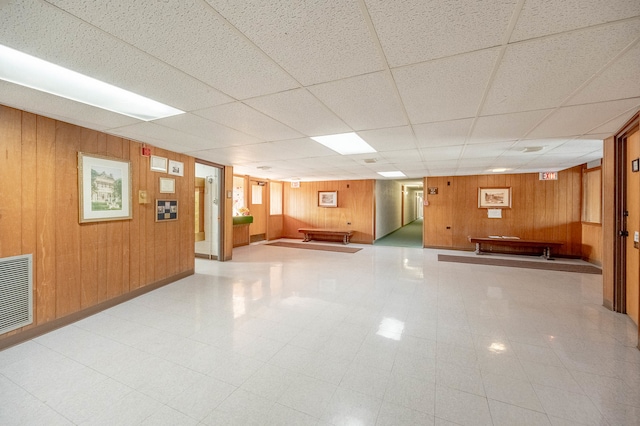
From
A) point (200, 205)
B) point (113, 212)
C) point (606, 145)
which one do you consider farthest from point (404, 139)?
point (200, 205)

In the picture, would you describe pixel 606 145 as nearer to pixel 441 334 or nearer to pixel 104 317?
pixel 441 334

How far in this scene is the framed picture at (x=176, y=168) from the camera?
4500 mm

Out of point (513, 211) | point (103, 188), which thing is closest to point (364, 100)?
point (103, 188)

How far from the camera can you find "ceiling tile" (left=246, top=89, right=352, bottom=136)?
2.28 meters

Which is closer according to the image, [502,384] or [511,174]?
[502,384]

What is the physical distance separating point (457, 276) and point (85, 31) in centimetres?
581

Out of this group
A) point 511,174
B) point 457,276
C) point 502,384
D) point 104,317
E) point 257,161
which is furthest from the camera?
point 511,174

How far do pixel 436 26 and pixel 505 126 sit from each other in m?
2.34

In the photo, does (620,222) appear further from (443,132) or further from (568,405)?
(568,405)

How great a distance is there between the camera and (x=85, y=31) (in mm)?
1416

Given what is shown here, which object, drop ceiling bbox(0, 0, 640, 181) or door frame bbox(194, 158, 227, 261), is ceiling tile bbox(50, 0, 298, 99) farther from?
door frame bbox(194, 158, 227, 261)

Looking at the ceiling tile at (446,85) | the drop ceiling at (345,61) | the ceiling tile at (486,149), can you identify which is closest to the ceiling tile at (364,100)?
the drop ceiling at (345,61)

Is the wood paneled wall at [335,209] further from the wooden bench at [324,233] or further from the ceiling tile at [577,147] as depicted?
the ceiling tile at [577,147]

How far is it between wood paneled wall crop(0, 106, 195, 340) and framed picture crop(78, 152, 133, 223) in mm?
71
